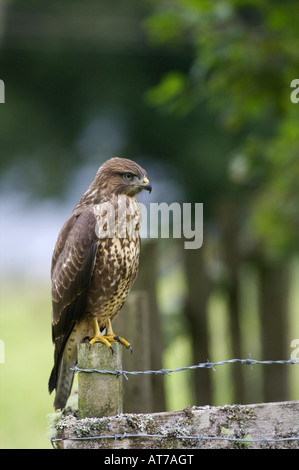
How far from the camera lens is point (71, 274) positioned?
255 cm

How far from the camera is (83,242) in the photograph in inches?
98.1

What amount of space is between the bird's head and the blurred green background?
2.08m

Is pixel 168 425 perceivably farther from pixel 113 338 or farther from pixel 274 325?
pixel 274 325

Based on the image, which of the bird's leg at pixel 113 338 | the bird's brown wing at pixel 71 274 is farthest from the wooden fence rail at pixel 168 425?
the bird's brown wing at pixel 71 274

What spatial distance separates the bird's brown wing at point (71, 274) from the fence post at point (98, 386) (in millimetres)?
332

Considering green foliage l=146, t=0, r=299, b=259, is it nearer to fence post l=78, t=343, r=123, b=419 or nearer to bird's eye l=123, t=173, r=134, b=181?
bird's eye l=123, t=173, r=134, b=181

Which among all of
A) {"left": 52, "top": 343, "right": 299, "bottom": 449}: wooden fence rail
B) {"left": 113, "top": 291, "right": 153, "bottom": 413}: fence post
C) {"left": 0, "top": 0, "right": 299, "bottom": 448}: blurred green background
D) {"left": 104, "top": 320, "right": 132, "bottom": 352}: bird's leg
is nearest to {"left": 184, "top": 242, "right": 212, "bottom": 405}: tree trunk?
{"left": 0, "top": 0, "right": 299, "bottom": 448}: blurred green background

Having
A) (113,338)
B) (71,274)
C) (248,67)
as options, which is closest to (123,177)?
(71,274)

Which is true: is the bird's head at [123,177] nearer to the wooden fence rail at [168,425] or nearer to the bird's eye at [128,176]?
the bird's eye at [128,176]

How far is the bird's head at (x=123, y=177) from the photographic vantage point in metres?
2.20

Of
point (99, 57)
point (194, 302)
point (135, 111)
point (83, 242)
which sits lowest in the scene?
point (83, 242)

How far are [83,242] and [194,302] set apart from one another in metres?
3.35
